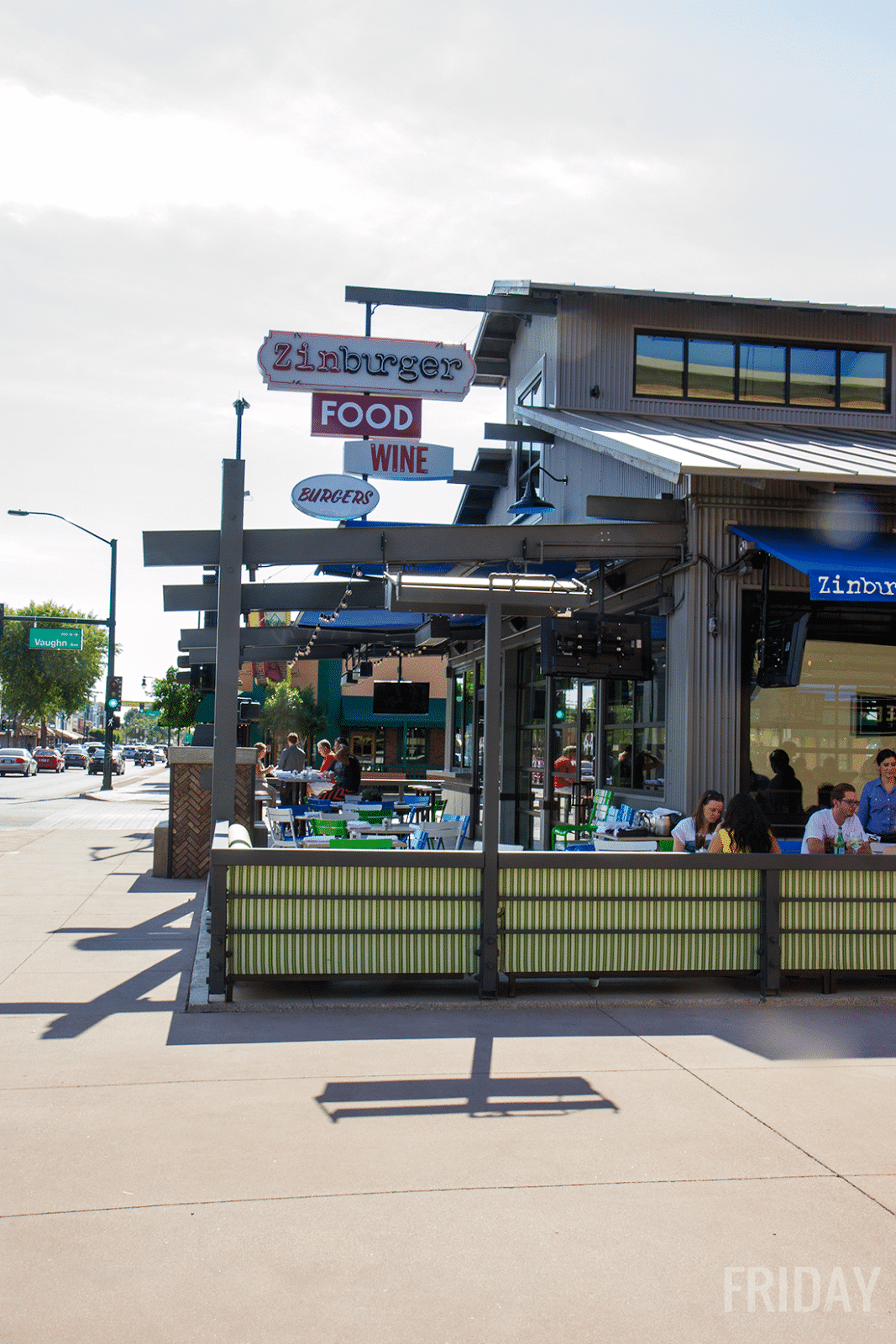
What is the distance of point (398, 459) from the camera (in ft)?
47.3

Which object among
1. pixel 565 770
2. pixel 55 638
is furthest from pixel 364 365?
pixel 55 638

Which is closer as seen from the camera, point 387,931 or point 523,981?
point 387,931

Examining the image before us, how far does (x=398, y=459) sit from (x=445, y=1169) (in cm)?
1084

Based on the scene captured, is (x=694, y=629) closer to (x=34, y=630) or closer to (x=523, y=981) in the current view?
(x=523, y=981)

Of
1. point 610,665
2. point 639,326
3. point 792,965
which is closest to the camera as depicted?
point 792,965

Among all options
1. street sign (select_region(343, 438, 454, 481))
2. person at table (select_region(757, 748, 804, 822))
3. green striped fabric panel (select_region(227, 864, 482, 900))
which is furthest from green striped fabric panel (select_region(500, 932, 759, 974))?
street sign (select_region(343, 438, 454, 481))

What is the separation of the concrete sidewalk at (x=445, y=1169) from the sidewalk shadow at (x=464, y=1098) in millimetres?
18

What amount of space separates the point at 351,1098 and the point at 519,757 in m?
12.4

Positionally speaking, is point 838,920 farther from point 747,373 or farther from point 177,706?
point 177,706

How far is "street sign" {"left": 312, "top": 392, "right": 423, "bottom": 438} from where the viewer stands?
14.3 m

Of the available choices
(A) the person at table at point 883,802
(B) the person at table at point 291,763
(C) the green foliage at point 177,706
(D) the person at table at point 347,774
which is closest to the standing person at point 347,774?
(D) the person at table at point 347,774

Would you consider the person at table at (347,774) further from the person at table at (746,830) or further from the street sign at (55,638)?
the street sign at (55,638)

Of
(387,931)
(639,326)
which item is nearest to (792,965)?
(387,931)

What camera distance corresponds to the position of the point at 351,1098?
5496mm
